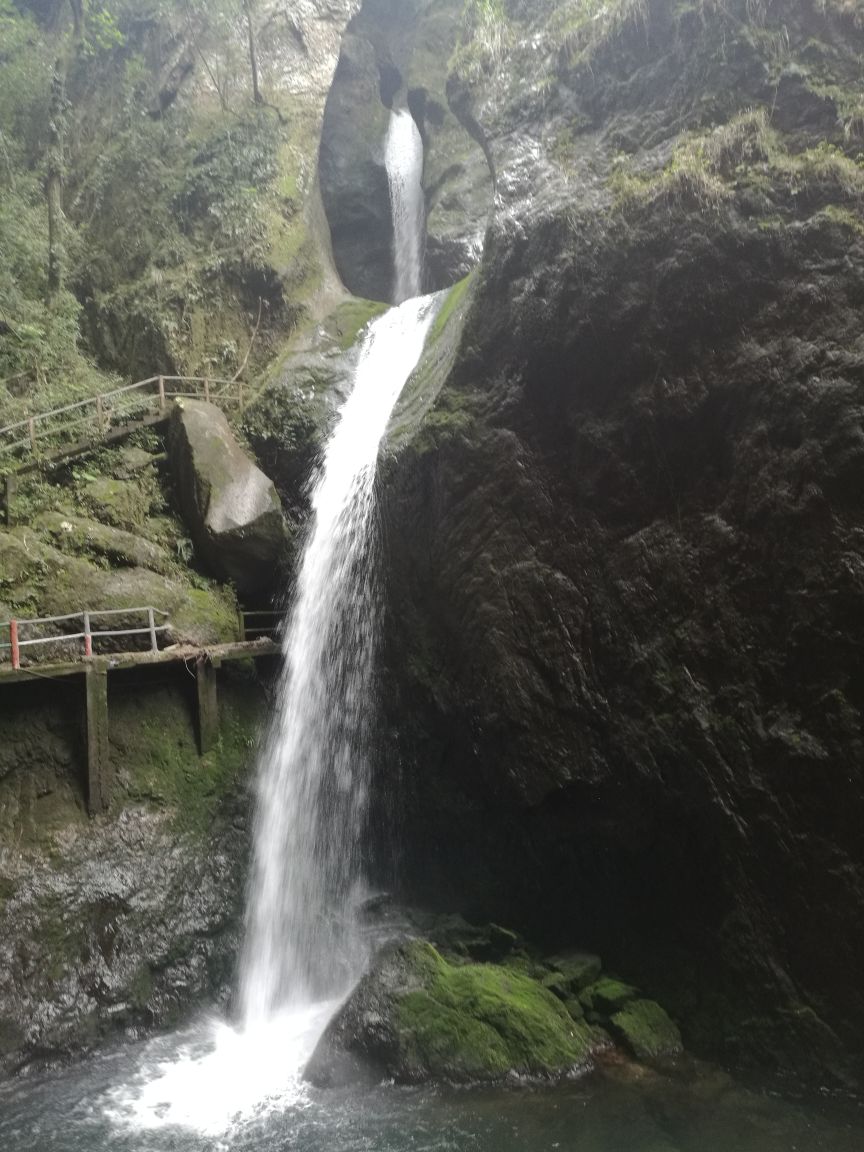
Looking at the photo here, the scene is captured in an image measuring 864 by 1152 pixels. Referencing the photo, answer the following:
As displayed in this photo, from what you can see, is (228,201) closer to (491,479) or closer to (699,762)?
(491,479)

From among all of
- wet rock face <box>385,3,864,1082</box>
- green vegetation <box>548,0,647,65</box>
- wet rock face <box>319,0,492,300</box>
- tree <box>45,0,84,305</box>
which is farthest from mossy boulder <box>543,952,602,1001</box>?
tree <box>45,0,84,305</box>

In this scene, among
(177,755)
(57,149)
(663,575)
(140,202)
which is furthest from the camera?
(57,149)

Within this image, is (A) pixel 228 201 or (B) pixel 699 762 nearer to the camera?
(B) pixel 699 762

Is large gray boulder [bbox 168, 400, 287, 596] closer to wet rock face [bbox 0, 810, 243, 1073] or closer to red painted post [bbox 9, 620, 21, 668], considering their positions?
red painted post [bbox 9, 620, 21, 668]

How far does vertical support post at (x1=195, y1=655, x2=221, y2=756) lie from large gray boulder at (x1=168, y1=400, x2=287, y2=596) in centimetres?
194

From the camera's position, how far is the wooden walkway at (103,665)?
9414 millimetres

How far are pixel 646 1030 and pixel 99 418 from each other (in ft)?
37.3

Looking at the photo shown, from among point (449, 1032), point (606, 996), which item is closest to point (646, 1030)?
point (606, 996)

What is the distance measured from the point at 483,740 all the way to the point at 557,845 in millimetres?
1299

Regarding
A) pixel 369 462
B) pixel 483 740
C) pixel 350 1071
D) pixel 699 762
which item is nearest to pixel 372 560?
pixel 369 462

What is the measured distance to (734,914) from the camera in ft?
23.0

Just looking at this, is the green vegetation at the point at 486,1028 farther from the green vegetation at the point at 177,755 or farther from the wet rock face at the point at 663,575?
the green vegetation at the point at 177,755

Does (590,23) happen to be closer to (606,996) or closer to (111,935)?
(606,996)

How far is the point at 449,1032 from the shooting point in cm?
707
